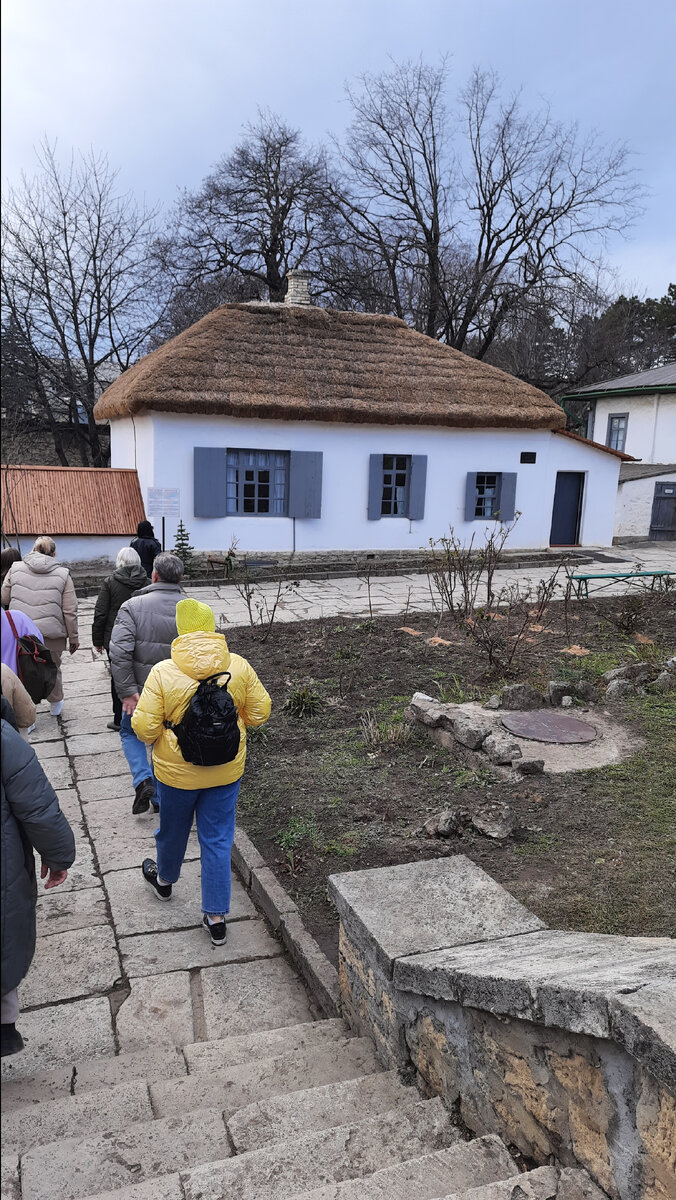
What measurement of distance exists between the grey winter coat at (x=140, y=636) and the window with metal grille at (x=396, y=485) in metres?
12.3

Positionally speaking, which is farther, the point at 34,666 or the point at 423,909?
the point at 34,666

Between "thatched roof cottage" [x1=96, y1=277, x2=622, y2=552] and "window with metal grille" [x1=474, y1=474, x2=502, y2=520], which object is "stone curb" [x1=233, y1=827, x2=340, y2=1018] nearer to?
"thatched roof cottage" [x1=96, y1=277, x2=622, y2=552]

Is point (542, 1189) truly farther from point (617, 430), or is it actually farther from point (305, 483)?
point (617, 430)

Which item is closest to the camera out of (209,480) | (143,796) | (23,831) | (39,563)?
(23,831)

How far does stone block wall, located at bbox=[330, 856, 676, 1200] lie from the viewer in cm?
190

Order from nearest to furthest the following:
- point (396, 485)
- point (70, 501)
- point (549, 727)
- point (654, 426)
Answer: point (549, 727) → point (70, 501) → point (396, 485) → point (654, 426)

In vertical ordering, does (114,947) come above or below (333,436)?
below

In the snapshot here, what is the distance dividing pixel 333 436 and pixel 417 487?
2.14m

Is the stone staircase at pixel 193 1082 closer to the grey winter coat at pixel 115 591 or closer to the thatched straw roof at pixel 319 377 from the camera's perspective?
the grey winter coat at pixel 115 591

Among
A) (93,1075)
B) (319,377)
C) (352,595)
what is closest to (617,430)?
(319,377)

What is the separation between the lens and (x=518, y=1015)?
226 cm

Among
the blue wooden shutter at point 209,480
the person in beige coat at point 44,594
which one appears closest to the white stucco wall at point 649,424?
the blue wooden shutter at point 209,480

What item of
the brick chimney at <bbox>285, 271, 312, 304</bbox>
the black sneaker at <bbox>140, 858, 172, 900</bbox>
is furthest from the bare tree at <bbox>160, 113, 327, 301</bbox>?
the black sneaker at <bbox>140, 858, 172, 900</bbox>

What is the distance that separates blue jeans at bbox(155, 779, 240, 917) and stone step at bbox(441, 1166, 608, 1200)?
2218 mm
